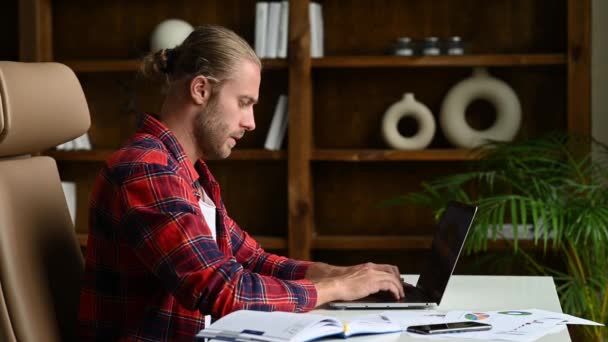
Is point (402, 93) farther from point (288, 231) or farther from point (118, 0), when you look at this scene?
point (118, 0)

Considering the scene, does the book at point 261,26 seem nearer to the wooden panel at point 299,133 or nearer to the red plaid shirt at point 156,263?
the wooden panel at point 299,133

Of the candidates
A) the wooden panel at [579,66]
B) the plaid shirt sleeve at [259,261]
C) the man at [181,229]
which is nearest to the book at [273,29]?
the wooden panel at [579,66]

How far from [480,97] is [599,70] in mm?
457

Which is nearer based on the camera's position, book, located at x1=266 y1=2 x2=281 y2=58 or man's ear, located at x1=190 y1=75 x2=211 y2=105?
man's ear, located at x1=190 y1=75 x2=211 y2=105

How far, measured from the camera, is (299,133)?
Result: 343 cm

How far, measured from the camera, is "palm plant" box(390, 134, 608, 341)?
2.55 meters

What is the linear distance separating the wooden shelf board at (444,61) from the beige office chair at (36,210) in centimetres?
185

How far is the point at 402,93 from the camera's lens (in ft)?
12.0

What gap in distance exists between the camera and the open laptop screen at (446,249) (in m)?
1.60

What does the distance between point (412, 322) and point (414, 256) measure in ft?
7.35

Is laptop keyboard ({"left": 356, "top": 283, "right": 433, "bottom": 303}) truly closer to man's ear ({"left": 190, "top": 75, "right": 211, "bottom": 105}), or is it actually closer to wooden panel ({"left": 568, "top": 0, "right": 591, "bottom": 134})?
man's ear ({"left": 190, "top": 75, "right": 211, "bottom": 105})

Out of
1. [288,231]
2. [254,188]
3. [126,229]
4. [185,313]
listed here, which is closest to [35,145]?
[126,229]

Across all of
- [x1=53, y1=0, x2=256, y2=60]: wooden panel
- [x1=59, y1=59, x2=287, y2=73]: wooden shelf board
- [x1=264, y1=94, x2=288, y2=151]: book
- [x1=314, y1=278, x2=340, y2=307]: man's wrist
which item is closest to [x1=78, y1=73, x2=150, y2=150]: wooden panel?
[x1=53, y1=0, x2=256, y2=60]: wooden panel

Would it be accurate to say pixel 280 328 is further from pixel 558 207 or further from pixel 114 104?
pixel 114 104
